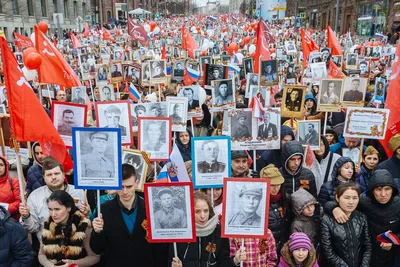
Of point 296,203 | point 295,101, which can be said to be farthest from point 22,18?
point 296,203

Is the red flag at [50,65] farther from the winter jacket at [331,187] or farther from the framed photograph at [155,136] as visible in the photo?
the winter jacket at [331,187]

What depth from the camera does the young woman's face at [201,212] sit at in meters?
3.22

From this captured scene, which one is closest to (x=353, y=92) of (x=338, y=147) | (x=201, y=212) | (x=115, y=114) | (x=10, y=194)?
(x=338, y=147)

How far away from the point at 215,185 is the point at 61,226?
150 centimetres

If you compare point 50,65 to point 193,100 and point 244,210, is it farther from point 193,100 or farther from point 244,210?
point 244,210

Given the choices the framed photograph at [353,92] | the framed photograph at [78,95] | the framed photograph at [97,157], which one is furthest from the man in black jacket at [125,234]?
the framed photograph at [78,95]

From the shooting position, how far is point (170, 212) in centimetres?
312

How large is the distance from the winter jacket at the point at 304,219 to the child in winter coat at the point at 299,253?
391mm

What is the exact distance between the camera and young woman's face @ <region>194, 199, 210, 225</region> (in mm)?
3217

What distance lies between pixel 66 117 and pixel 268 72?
479 cm

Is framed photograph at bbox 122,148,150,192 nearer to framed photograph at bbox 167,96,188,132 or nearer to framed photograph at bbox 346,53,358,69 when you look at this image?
framed photograph at bbox 167,96,188,132

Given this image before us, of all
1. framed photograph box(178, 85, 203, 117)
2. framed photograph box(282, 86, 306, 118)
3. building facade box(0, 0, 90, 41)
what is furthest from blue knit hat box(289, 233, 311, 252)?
building facade box(0, 0, 90, 41)

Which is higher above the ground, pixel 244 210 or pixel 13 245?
pixel 244 210

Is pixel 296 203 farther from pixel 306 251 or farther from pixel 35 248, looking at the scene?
pixel 35 248
